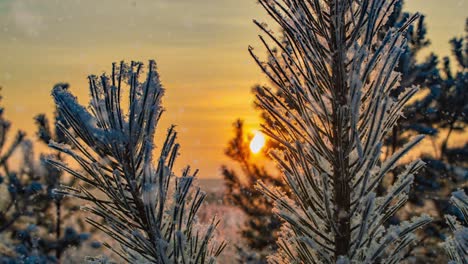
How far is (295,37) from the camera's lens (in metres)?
2.07

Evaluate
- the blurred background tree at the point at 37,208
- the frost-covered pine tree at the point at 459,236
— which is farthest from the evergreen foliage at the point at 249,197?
the frost-covered pine tree at the point at 459,236

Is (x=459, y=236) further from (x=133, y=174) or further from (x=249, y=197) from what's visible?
(x=249, y=197)

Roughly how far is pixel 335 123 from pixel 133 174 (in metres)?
0.88

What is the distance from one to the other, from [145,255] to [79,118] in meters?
0.67

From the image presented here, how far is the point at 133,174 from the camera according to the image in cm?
212

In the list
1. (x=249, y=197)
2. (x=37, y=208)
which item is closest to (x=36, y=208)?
(x=37, y=208)

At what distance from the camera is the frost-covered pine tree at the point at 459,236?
1922mm

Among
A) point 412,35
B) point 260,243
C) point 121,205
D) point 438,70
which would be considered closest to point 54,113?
point 260,243

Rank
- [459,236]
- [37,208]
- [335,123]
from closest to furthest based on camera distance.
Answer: [459,236], [335,123], [37,208]

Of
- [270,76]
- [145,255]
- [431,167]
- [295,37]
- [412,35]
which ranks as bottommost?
[145,255]

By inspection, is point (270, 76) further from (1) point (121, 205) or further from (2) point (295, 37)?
(1) point (121, 205)

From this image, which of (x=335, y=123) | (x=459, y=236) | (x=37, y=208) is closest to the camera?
(x=459, y=236)

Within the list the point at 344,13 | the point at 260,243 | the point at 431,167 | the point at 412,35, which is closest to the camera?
the point at 344,13

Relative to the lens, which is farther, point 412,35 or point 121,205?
point 412,35
